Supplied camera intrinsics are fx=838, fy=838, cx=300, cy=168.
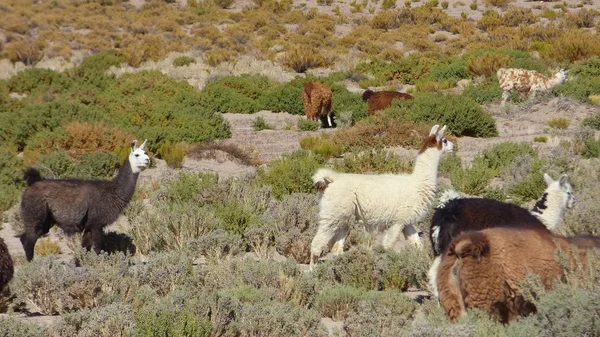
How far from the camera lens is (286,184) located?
13922mm

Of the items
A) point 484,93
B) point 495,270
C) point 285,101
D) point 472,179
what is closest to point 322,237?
point 495,270

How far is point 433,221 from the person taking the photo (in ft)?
22.6

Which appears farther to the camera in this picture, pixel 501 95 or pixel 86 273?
pixel 501 95

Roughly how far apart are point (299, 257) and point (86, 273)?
329cm

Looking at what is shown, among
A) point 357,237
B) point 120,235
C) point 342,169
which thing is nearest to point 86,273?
point 120,235

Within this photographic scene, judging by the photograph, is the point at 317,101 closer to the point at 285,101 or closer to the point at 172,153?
the point at 285,101

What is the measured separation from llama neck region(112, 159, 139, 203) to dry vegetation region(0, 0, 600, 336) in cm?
69

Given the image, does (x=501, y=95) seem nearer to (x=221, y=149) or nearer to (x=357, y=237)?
(x=221, y=149)

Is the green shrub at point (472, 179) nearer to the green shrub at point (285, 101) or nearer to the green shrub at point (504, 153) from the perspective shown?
the green shrub at point (504, 153)

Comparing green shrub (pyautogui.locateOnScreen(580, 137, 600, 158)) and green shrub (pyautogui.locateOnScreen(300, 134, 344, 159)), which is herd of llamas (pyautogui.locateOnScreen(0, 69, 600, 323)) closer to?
green shrub (pyautogui.locateOnScreen(300, 134, 344, 159))

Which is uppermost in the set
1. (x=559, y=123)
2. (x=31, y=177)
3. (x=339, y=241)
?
(x=31, y=177)

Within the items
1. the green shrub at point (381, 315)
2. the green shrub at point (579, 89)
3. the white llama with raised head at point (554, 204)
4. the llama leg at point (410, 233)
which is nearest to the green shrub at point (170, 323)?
the green shrub at point (381, 315)

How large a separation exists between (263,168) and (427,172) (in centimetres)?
727

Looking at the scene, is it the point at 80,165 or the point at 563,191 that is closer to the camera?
the point at 563,191
